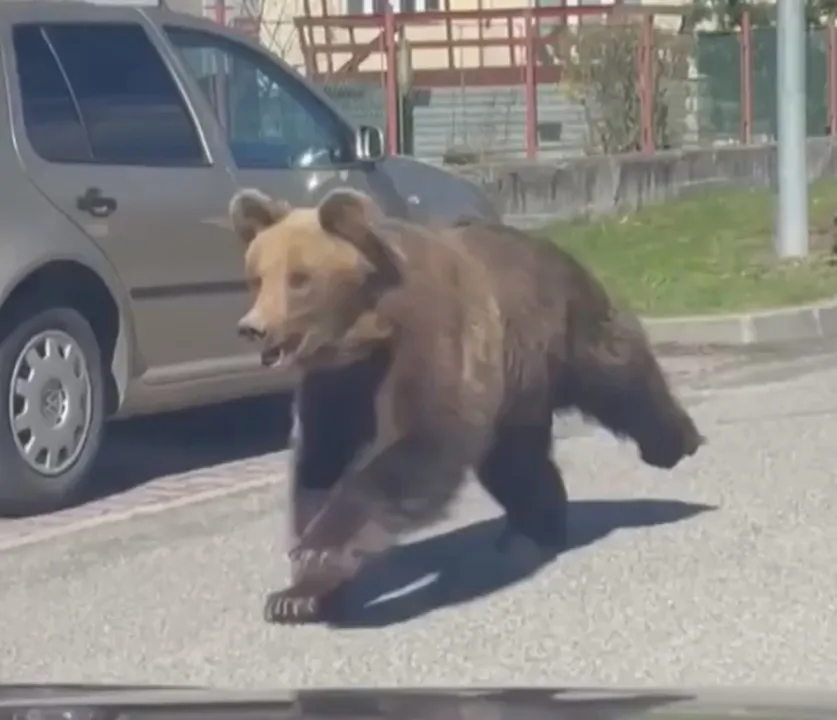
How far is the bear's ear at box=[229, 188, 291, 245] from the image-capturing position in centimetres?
688

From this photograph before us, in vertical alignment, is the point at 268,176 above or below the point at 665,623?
above

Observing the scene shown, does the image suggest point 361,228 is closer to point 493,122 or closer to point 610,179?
point 610,179

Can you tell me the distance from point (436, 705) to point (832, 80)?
72.7ft

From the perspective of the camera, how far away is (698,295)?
593 inches

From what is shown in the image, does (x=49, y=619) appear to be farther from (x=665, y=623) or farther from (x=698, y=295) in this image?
(x=698, y=295)

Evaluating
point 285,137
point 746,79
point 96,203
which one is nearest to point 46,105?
Answer: point 96,203

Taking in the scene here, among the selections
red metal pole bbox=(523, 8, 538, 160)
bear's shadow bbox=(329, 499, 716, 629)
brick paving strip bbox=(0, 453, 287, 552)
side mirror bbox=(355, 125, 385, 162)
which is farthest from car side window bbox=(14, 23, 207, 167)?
red metal pole bbox=(523, 8, 538, 160)

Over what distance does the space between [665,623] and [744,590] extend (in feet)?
1.63

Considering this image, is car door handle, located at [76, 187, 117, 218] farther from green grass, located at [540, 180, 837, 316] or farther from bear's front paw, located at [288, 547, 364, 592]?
green grass, located at [540, 180, 837, 316]

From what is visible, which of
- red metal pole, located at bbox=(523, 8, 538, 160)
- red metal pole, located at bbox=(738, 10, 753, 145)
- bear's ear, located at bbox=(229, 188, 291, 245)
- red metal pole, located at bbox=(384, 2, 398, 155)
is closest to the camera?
bear's ear, located at bbox=(229, 188, 291, 245)

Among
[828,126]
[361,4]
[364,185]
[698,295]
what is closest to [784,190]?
[698,295]

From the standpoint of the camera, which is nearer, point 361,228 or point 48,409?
point 361,228

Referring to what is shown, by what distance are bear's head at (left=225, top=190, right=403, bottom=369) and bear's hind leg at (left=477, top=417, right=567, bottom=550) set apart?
0.80 meters

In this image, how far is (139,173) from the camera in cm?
940
